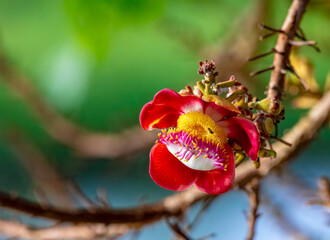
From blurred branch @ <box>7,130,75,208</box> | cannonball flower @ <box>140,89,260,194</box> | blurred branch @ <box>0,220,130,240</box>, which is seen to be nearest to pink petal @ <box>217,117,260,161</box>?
cannonball flower @ <box>140,89,260,194</box>

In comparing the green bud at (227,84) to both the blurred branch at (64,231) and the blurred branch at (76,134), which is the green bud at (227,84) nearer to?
the blurred branch at (64,231)

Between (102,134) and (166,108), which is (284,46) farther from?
(102,134)

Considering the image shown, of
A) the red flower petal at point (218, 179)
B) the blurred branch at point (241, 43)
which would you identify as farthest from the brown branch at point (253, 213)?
the blurred branch at point (241, 43)

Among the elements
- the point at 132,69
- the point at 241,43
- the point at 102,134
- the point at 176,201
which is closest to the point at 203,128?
the point at 176,201

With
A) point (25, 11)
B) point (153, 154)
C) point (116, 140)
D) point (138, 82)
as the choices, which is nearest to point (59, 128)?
point (116, 140)

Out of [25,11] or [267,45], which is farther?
[25,11]

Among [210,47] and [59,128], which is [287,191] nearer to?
[210,47]
